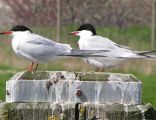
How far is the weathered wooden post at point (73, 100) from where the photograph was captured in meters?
3.31

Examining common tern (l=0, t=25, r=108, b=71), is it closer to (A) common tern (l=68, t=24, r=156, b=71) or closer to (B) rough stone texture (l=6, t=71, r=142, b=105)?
(A) common tern (l=68, t=24, r=156, b=71)

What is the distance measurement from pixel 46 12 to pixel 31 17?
0.35 meters

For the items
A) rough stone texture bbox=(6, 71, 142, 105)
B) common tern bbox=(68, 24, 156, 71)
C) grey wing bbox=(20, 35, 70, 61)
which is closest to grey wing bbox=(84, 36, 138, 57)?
common tern bbox=(68, 24, 156, 71)

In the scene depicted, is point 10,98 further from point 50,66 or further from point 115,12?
point 115,12

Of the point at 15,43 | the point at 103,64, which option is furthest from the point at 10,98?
the point at 103,64

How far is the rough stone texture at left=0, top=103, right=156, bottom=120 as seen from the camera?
3.30 meters

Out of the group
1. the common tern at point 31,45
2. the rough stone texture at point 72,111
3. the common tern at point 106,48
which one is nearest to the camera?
the rough stone texture at point 72,111

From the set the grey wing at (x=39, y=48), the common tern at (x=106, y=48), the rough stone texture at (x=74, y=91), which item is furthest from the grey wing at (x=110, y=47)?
the rough stone texture at (x=74, y=91)

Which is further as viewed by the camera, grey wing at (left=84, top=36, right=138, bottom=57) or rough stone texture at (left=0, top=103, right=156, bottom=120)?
grey wing at (left=84, top=36, right=138, bottom=57)

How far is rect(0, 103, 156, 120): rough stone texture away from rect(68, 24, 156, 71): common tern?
201 cm

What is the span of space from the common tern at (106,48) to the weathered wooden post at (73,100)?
193 centimetres

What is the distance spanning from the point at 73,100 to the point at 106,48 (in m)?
2.82

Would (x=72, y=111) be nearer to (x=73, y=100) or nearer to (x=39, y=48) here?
(x=73, y=100)

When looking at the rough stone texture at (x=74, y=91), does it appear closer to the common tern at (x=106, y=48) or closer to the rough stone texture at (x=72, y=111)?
the rough stone texture at (x=72, y=111)
